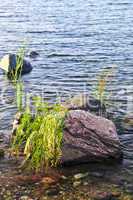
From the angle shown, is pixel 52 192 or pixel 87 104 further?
pixel 87 104

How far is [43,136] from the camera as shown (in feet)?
41.3

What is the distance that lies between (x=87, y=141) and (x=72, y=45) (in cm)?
1720

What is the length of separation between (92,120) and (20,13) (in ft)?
101

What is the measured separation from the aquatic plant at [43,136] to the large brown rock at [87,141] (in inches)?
17.4

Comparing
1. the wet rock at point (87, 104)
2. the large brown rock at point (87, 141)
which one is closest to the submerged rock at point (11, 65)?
the wet rock at point (87, 104)

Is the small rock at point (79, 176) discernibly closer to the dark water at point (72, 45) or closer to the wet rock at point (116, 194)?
the dark water at point (72, 45)

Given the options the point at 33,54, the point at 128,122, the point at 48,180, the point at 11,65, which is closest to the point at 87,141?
the point at 48,180

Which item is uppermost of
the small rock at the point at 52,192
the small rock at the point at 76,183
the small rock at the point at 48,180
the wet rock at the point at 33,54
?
the wet rock at the point at 33,54

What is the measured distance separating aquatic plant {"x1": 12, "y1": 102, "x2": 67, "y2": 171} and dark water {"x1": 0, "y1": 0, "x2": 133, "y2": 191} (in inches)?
78.3

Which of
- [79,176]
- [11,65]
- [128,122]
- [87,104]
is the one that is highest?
[11,65]

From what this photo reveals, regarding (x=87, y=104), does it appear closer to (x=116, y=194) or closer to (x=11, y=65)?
(x=116, y=194)

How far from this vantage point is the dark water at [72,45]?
20158mm

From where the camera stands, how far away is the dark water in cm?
2016

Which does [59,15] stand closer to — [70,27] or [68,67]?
[70,27]
